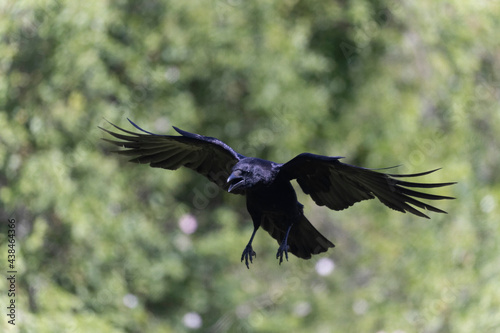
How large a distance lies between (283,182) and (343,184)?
29cm

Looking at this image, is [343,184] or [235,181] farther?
[343,184]

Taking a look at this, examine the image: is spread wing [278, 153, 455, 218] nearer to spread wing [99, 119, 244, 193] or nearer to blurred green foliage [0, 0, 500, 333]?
spread wing [99, 119, 244, 193]

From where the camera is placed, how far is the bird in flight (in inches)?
123

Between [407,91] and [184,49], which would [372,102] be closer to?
[407,91]

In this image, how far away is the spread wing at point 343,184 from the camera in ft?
10.3

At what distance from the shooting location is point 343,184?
132 inches

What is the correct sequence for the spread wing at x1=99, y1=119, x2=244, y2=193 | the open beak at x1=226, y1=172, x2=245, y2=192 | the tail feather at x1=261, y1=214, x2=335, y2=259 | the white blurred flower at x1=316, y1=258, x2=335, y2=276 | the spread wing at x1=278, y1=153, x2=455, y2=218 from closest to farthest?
1. the open beak at x1=226, y1=172, x2=245, y2=192
2. the spread wing at x1=278, y1=153, x2=455, y2=218
3. the tail feather at x1=261, y1=214, x2=335, y2=259
4. the spread wing at x1=99, y1=119, x2=244, y2=193
5. the white blurred flower at x1=316, y1=258, x2=335, y2=276

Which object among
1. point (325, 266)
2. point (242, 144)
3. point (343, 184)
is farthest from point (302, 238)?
point (242, 144)

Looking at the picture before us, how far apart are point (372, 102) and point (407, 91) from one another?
1.24ft

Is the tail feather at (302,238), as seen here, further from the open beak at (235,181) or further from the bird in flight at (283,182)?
the open beak at (235,181)

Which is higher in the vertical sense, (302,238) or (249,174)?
(302,238)

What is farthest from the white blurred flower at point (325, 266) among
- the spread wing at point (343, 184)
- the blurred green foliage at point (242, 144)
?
the spread wing at point (343, 184)

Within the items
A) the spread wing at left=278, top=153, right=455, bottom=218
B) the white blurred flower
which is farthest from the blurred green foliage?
the spread wing at left=278, top=153, right=455, bottom=218

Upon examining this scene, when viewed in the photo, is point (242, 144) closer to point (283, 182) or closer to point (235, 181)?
point (283, 182)
